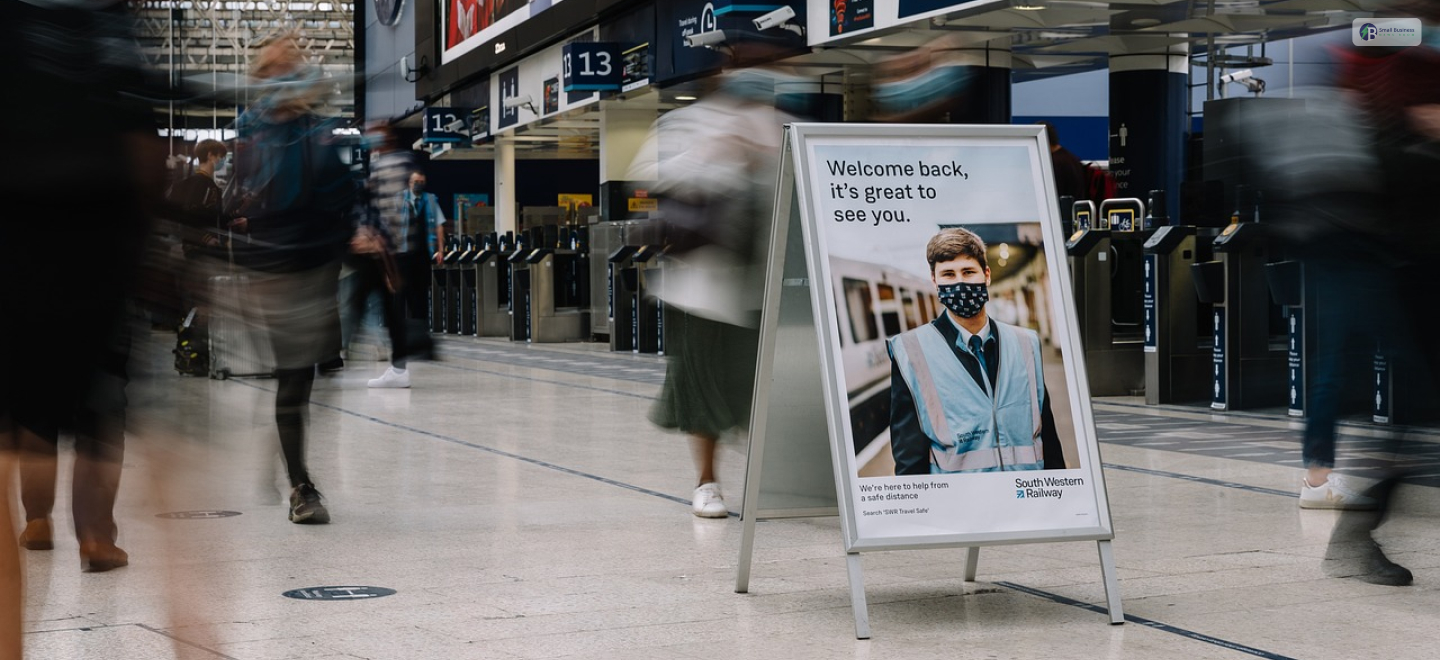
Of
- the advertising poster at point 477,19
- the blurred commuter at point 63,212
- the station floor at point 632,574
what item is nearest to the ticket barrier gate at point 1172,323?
the station floor at point 632,574

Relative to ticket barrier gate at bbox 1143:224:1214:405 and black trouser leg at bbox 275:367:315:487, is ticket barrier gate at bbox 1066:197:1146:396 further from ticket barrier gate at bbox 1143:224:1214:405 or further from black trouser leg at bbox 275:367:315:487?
black trouser leg at bbox 275:367:315:487

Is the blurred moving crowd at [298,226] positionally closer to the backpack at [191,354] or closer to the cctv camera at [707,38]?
the backpack at [191,354]

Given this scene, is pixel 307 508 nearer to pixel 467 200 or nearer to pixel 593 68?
pixel 593 68

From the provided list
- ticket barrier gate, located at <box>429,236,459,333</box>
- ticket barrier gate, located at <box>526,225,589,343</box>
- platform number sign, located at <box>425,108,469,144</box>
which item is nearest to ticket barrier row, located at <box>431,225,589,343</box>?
ticket barrier gate, located at <box>526,225,589,343</box>

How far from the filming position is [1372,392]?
30.0 ft

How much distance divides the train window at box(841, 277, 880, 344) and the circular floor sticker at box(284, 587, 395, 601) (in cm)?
151

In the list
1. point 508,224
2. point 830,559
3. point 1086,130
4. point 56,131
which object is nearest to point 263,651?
point 56,131

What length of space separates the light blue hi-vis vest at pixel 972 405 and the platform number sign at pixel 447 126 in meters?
24.7

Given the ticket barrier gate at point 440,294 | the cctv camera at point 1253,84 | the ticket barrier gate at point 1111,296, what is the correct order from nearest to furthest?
the ticket barrier gate at point 1111,296, the cctv camera at point 1253,84, the ticket barrier gate at point 440,294

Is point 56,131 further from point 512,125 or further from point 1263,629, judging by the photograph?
point 512,125

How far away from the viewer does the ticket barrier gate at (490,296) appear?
76.3 ft

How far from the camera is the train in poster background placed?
4164 millimetres

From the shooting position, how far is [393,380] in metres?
12.9

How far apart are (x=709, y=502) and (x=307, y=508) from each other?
1.43 m
